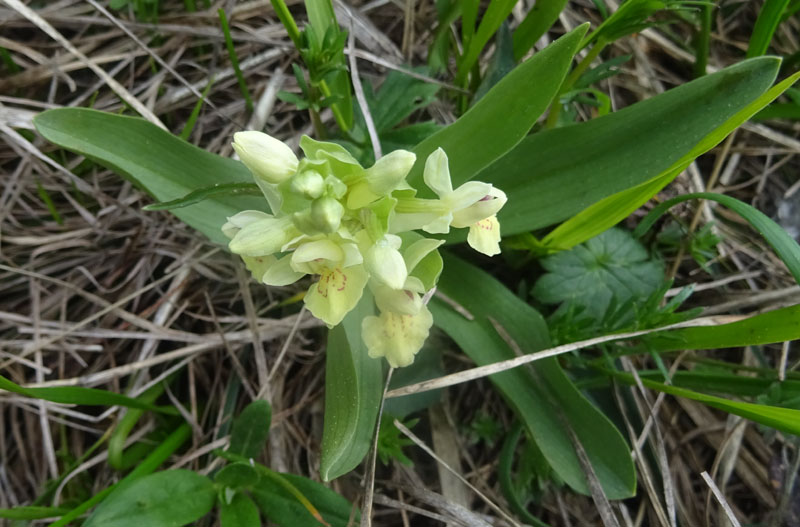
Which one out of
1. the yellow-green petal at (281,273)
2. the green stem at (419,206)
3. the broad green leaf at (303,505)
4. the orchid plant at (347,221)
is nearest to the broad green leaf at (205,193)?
the orchid plant at (347,221)

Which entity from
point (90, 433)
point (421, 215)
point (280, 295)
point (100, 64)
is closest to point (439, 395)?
point (280, 295)

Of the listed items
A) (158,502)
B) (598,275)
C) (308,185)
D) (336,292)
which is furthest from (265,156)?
(598,275)

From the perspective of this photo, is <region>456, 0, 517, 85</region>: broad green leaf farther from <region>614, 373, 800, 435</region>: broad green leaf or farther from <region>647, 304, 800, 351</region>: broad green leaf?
<region>614, 373, 800, 435</region>: broad green leaf

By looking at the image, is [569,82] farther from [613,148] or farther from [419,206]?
[419,206]

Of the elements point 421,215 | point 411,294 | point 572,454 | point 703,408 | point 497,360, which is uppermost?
point 421,215

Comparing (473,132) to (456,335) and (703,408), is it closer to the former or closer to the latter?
(456,335)

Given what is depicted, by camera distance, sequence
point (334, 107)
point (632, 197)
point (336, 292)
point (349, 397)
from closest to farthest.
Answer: point (336, 292) → point (349, 397) → point (632, 197) → point (334, 107)

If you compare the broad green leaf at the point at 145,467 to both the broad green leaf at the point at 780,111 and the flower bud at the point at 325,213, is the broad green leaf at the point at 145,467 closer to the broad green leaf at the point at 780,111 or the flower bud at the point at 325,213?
the flower bud at the point at 325,213
